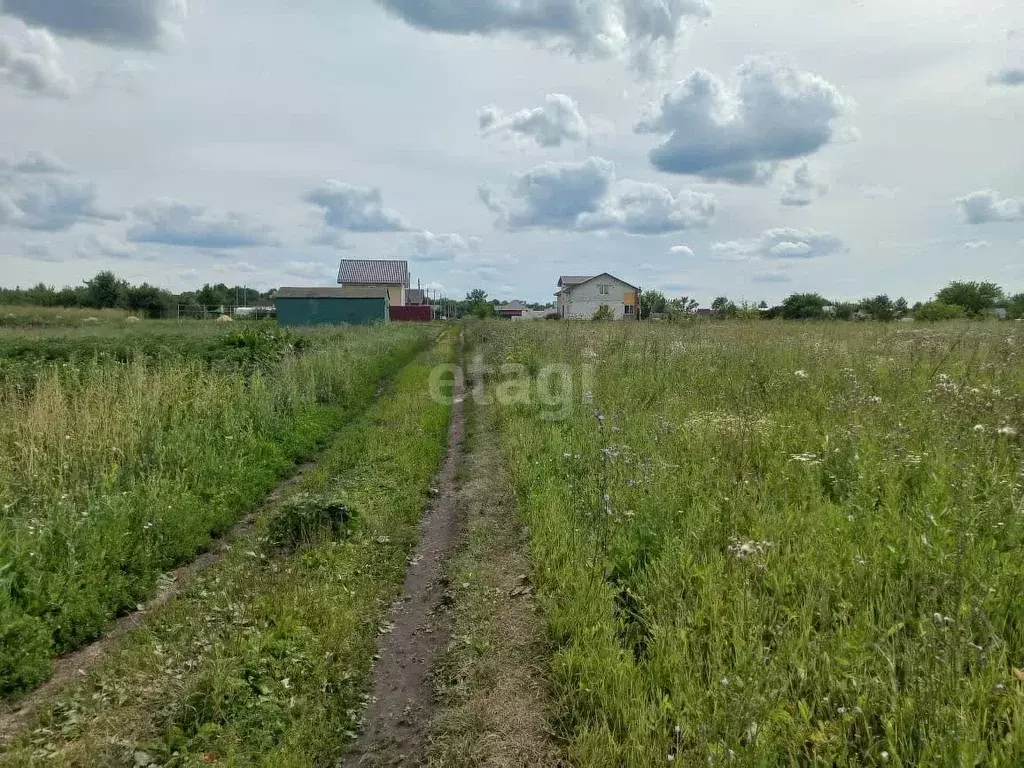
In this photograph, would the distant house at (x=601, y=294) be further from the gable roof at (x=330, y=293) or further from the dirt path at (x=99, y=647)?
the dirt path at (x=99, y=647)

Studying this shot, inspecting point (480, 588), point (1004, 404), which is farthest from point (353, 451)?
point (1004, 404)

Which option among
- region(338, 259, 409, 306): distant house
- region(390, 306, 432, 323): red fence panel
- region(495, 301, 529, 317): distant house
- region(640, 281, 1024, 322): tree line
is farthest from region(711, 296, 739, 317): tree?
region(495, 301, 529, 317): distant house

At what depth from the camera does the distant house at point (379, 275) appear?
7531 cm

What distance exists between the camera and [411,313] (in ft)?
232

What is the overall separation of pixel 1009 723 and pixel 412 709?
2948 millimetres

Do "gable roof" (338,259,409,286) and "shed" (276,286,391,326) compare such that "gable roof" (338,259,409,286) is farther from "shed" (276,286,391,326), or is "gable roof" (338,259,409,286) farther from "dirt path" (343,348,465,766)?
"dirt path" (343,348,465,766)

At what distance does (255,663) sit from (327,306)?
164ft

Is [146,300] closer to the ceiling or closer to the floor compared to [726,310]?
closer to the ceiling

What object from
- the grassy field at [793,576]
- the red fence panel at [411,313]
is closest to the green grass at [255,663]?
the grassy field at [793,576]

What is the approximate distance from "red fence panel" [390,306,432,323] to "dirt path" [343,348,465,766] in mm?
62261

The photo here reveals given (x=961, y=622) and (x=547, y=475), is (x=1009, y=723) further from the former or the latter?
(x=547, y=475)

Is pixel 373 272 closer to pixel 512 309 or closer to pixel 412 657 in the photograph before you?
pixel 512 309

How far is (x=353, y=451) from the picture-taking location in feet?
29.3

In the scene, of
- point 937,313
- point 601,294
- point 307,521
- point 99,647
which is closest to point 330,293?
point 601,294
